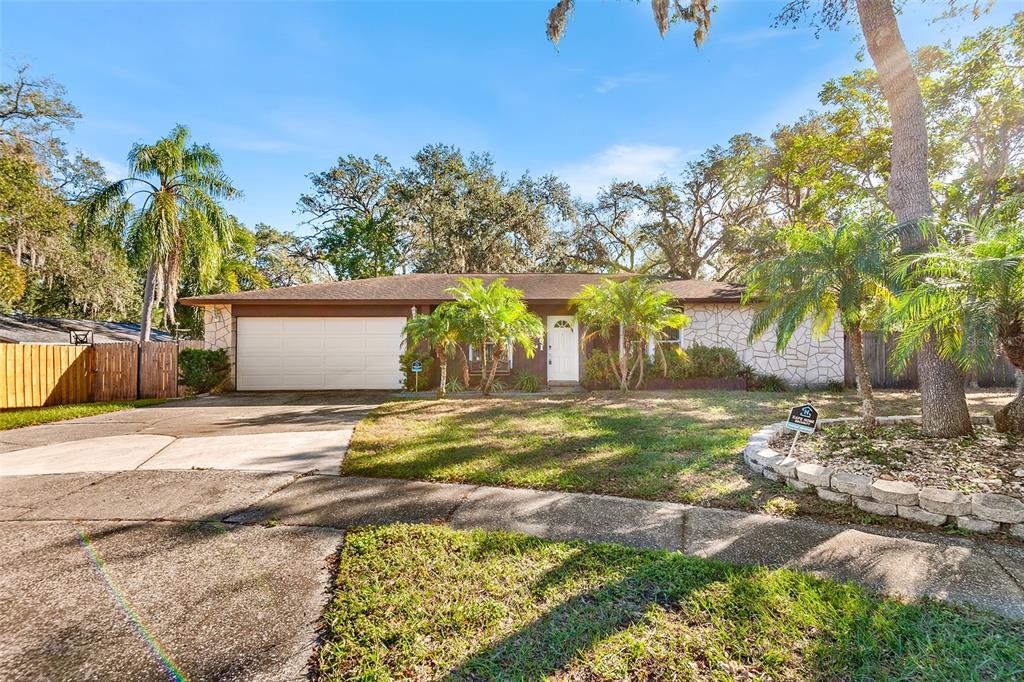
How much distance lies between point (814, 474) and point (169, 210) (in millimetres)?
17583

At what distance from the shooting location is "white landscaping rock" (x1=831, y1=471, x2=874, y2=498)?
3.66 meters

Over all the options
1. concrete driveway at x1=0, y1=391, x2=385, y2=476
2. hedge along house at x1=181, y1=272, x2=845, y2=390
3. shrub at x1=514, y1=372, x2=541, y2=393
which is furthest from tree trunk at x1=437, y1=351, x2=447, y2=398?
hedge along house at x1=181, y1=272, x2=845, y2=390

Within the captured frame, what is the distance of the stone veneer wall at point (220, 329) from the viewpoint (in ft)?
41.2

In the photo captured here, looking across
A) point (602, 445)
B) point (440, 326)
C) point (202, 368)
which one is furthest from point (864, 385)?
point (202, 368)

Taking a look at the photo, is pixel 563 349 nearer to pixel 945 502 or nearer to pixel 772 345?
pixel 772 345

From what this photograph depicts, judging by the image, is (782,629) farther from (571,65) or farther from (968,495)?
(571,65)

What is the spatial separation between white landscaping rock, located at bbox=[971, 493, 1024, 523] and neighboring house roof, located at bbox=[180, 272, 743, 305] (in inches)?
344

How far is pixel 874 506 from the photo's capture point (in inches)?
141

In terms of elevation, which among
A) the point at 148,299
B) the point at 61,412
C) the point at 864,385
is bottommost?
the point at 61,412

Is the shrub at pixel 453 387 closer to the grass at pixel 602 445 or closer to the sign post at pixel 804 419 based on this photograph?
the grass at pixel 602 445

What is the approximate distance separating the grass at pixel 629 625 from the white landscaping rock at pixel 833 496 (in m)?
1.55

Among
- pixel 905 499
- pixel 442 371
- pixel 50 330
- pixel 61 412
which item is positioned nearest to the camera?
pixel 905 499

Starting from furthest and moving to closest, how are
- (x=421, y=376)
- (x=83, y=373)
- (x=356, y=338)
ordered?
(x=356, y=338) → (x=421, y=376) → (x=83, y=373)

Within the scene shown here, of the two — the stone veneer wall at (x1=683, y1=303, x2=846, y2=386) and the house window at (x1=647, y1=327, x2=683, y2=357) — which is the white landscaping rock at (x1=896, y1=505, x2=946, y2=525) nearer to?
the house window at (x1=647, y1=327, x2=683, y2=357)
